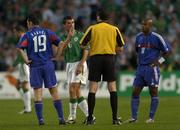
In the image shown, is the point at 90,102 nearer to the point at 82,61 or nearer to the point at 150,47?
the point at 82,61

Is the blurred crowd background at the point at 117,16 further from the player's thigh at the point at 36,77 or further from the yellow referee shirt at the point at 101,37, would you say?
the yellow referee shirt at the point at 101,37

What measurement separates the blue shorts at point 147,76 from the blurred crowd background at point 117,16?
1461 cm

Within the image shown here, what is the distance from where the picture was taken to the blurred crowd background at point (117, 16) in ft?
110

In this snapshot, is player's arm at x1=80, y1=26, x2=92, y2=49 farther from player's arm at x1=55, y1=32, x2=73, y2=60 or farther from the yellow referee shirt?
player's arm at x1=55, y1=32, x2=73, y2=60

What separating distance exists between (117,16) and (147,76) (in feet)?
56.0

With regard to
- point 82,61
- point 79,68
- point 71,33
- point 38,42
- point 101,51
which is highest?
point 71,33

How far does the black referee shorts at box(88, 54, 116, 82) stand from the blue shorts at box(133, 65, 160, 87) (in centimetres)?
139

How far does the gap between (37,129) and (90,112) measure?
4.52 ft

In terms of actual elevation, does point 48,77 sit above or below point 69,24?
below

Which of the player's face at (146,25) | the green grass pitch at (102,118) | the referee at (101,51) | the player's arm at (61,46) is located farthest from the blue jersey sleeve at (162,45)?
the player's arm at (61,46)

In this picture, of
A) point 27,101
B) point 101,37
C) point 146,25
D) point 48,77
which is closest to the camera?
point 101,37

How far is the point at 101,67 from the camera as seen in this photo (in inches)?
675

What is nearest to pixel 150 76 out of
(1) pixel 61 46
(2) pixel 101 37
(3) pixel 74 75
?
(3) pixel 74 75

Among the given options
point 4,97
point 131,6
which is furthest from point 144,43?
point 131,6
